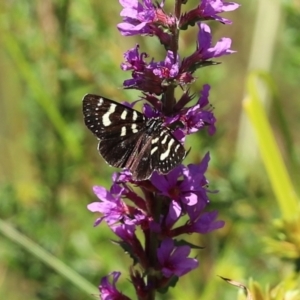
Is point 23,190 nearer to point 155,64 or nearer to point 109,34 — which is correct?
point 109,34

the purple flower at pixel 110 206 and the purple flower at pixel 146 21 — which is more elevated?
the purple flower at pixel 146 21

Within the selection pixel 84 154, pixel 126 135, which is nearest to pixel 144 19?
pixel 126 135

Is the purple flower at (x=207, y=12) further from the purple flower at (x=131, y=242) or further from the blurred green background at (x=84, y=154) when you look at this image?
the blurred green background at (x=84, y=154)

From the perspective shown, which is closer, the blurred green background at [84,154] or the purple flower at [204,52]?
the purple flower at [204,52]

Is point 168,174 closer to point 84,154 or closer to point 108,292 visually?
point 108,292

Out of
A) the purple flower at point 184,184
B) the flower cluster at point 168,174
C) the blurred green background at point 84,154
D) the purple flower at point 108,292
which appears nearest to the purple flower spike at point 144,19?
the flower cluster at point 168,174

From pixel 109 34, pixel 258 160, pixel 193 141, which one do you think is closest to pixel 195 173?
pixel 193 141

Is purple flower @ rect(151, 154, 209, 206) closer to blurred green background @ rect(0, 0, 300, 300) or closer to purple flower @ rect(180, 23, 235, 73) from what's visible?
purple flower @ rect(180, 23, 235, 73)
